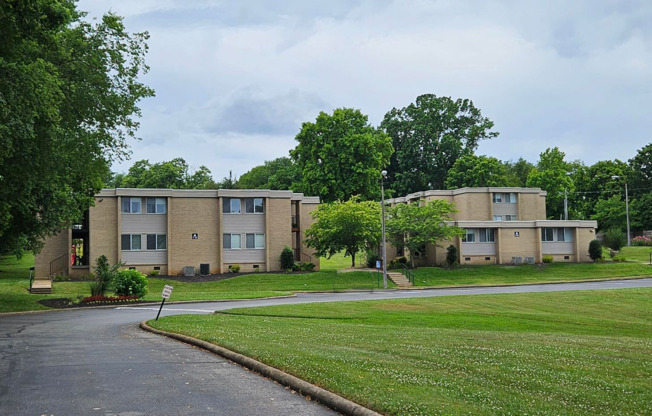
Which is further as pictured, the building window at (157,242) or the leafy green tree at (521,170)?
the leafy green tree at (521,170)

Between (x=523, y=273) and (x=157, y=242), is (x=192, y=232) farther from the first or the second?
(x=523, y=273)

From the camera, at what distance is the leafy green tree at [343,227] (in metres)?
54.9

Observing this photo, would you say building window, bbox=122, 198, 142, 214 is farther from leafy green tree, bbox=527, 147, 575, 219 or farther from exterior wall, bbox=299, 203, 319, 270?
leafy green tree, bbox=527, 147, 575, 219

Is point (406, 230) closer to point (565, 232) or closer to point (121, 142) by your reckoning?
point (565, 232)

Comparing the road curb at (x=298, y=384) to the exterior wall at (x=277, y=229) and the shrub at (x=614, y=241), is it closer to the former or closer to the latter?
the exterior wall at (x=277, y=229)

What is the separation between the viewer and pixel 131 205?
53.0 metres

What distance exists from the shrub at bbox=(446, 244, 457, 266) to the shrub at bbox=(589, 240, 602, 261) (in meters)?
14.2

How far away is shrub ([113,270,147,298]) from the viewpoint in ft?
118

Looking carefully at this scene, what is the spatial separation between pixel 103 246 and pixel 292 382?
4524cm

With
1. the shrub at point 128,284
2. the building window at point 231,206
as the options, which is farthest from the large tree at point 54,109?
the building window at point 231,206

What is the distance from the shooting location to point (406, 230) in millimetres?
58719

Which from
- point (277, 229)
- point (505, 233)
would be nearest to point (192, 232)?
point (277, 229)

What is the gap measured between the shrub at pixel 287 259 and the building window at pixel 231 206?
17.0 feet

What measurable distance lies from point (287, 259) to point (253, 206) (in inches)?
211
